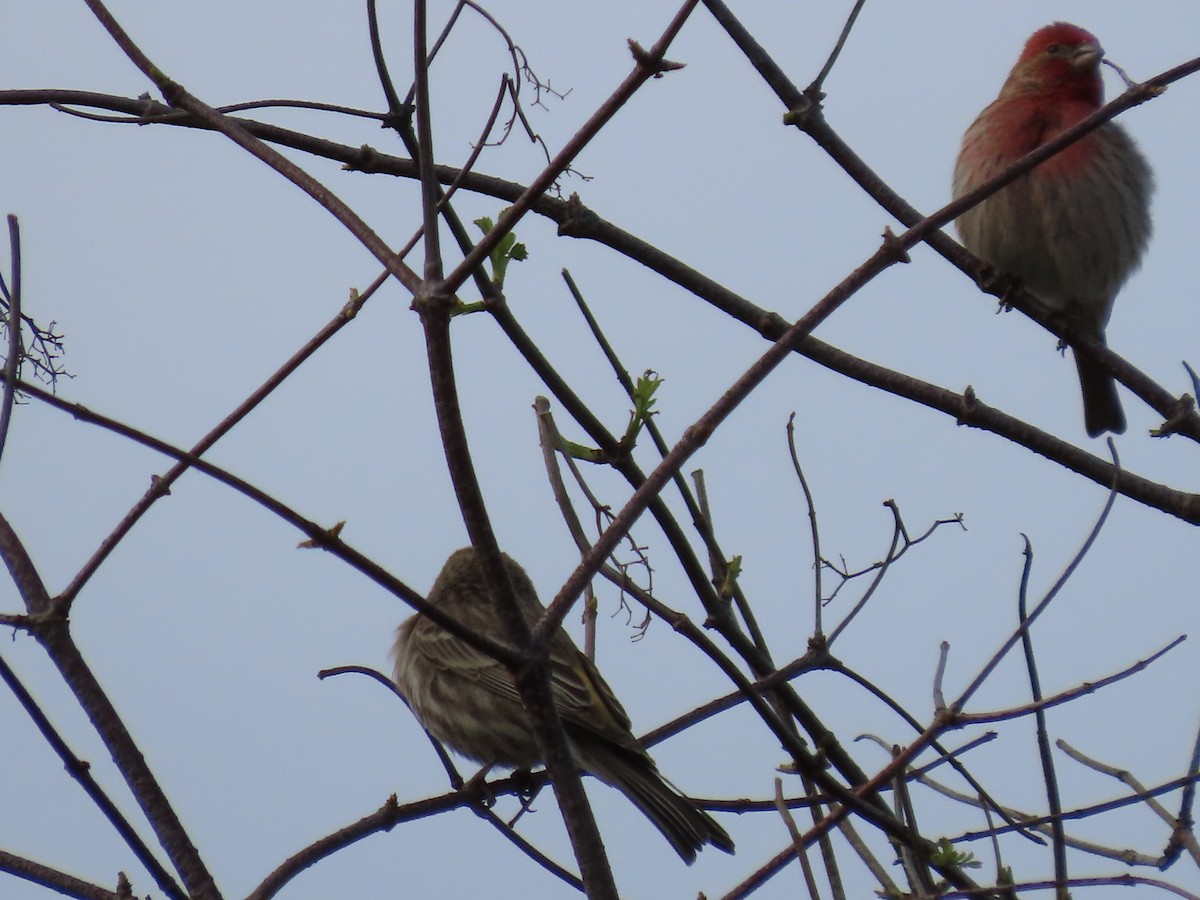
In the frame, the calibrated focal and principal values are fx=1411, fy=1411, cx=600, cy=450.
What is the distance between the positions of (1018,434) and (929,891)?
134cm

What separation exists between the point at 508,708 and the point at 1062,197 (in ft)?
11.6

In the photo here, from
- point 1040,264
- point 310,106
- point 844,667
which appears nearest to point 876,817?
point 844,667

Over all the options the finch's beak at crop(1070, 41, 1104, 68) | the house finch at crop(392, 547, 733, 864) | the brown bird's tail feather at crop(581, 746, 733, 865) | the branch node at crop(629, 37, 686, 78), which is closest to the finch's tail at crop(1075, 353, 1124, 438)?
the finch's beak at crop(1070, 41, 1104, 68)

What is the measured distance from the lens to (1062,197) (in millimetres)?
6738

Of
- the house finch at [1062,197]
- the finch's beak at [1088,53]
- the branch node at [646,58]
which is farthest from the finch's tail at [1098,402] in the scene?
the branch node at [646,58]

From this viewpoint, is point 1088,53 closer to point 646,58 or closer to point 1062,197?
point 1062,197

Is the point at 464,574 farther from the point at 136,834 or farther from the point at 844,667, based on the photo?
the point at 136,834

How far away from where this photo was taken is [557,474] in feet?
11.2

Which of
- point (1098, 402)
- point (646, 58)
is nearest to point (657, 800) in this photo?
point (646, 58)

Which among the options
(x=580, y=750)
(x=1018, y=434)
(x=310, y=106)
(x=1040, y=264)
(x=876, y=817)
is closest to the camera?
(x=876, y=817)

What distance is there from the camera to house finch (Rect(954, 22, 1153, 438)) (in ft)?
22.0

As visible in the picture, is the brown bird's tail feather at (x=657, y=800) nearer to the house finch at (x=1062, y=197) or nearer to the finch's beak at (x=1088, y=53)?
the house finch at (x=1062, y=197)

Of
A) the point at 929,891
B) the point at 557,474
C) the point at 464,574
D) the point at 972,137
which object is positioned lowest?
the point at 929,891

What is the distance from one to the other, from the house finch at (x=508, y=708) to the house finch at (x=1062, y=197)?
280 cm
